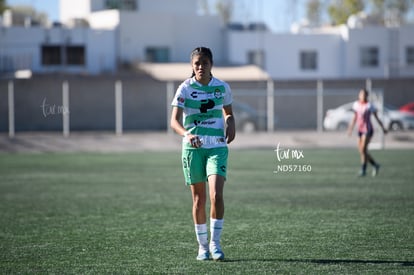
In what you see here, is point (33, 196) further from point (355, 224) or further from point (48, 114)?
point (48, 114)

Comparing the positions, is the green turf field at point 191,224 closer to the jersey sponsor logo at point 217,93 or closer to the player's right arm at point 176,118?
the player's right arm at point 176,118

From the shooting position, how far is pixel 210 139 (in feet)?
30.4

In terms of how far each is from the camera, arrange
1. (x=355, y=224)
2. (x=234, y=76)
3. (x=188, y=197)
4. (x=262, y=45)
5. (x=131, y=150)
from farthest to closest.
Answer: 1. (x=262, y=45)
2. (x=234, y=76)
3. (x=131, y=150)
4. (x=188, y=197)
5. (x=355, y=224)

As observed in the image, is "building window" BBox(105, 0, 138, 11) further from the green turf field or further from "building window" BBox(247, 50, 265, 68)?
the green turf field

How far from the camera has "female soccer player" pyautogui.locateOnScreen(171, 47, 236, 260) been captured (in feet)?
30.2

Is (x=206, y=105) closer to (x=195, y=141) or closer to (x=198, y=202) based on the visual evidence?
(x=195, y=141)

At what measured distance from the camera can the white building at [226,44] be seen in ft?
194

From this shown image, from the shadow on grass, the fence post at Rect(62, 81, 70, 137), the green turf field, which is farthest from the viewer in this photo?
the fence post at Rect(62, 81, 70, 137)

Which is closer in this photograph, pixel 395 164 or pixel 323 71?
pixel 395 164

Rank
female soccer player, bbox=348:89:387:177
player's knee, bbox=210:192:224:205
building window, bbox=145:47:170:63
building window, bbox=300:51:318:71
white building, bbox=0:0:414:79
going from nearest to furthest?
player's knee, bbox=210:192:224:205 → female soccer player, bbox=348:89:387:177 → white building, bbox=0:0:414:79 → building window, bbox=145:47:170:63 → building window, bbox=300:51:318:71

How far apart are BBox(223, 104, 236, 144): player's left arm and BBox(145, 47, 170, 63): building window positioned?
52252 millimetres

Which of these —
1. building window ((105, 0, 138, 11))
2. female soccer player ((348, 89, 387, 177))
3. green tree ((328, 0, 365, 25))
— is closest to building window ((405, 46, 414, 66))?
green tree ((328, 0, 365, 25))

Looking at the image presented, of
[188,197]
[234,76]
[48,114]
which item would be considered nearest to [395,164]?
[188,197]

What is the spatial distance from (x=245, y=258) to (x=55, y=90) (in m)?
36.6
